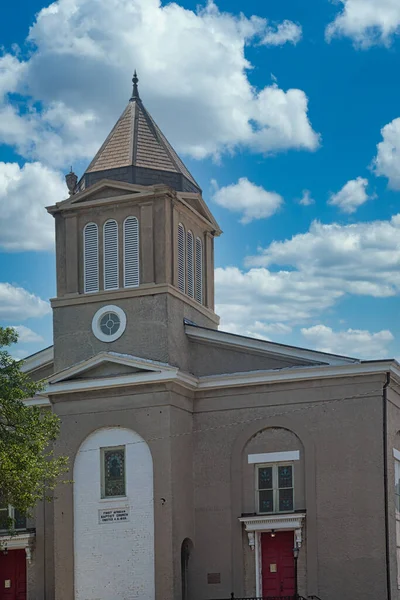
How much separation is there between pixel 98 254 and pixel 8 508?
914 centimetres

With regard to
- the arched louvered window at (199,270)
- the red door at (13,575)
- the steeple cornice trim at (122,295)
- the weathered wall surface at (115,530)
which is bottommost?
the red door at (13,575)

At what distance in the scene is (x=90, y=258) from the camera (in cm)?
3619

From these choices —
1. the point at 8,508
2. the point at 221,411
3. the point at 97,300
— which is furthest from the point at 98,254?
the point at 8,508

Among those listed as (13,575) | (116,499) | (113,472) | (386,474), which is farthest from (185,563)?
(386,474)

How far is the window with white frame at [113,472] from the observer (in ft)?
111

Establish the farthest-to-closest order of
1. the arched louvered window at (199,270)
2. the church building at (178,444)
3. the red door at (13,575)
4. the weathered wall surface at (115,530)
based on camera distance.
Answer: the arched louvered window at (199,270) < the red door at (13,575) < the weathered wall surface at (115,530) < the church building at (178,444)

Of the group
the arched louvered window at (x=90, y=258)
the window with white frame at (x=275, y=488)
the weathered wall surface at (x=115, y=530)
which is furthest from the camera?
the arched louvered window at (x=90, y=258)

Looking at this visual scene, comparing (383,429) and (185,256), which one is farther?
(185,256)

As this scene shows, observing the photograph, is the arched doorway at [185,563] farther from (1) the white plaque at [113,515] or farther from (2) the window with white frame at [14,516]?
(2) the window with white frame at [14,516]

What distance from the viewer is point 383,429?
108 feet

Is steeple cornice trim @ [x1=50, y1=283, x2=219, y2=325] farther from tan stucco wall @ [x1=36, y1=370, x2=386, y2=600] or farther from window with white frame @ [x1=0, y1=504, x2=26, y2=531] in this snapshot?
window with white frame @ [x1=0, y1=504, x2=26, y2=531]

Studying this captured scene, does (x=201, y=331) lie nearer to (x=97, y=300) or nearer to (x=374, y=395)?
(x=97, y=300)

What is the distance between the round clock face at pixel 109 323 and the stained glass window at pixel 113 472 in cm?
364

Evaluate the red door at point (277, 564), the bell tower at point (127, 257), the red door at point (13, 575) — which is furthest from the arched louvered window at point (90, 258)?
the red door at point (277, 564)
